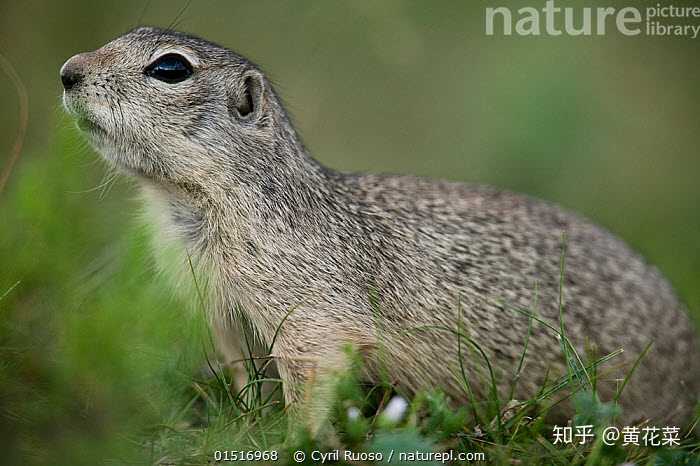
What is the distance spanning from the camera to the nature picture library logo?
5.50m

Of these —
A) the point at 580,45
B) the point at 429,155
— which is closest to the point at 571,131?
the point at 580,45

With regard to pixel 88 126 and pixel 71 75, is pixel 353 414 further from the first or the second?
pixel 71 75

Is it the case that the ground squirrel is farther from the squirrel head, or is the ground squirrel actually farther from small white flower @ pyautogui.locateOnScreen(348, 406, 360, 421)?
small white flower @ pyautogui.locateOnScreen(348, 406, 360, 421)

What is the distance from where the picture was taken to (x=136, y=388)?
254 cm

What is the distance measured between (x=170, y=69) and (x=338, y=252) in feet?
3.91

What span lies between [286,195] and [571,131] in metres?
4.68

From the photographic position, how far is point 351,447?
10.6ft

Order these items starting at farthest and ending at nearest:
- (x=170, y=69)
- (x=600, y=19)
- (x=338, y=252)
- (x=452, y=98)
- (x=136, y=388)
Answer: (x=452, y=98) → (x=600, y=19) → (x=338, y=252) → (x=170, y=69) → (x=136, y=388)

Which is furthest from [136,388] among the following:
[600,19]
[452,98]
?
[452,98]

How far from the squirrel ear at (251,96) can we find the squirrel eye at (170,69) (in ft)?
0.95

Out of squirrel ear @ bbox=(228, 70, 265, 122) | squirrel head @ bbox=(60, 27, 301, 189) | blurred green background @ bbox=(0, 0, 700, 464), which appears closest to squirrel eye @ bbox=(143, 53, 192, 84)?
squirrel head @ bbox=(60, 27, 301, 189)

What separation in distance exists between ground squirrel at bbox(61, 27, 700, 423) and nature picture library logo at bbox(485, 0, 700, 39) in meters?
1.70

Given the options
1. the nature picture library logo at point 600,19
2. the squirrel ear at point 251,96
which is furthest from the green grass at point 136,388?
the nature picture library logo at point 600,19

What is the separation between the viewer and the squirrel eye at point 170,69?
390cm
